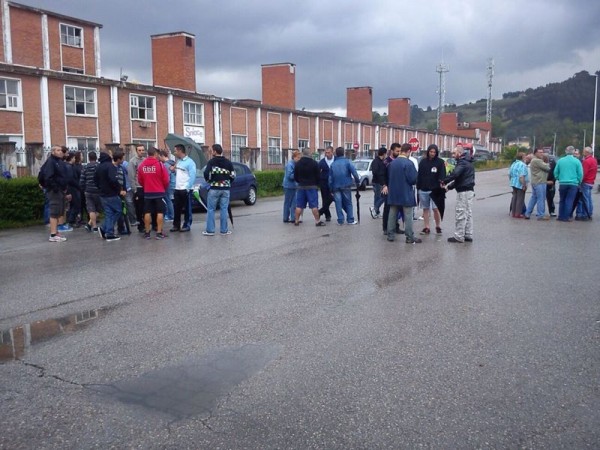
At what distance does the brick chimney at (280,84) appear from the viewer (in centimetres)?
4972

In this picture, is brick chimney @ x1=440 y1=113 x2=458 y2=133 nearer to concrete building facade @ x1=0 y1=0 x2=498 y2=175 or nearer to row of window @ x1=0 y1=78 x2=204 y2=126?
concrete building facade @ x1=0 y1=0 x2=498 y2=175

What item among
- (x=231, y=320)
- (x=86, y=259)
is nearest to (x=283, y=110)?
(x=86, y=259)

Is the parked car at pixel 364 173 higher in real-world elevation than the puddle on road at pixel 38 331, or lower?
higher

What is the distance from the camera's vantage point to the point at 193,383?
429 centimetres

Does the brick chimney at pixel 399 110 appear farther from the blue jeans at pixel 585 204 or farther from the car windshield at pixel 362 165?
the blue jeans at pixel 585 204

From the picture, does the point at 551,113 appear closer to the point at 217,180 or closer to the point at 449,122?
the point at 449,122

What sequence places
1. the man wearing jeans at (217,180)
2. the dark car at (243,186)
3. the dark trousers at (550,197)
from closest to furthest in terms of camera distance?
the man wearing jeans at (217,180), the dark trousers at (550,197), the dark car at (243,186)

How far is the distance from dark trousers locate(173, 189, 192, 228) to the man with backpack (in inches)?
86.8

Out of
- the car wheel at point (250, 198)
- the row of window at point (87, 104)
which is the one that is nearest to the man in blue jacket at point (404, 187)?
the car wheel at point (250, 198)

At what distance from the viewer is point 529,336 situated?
5.36m

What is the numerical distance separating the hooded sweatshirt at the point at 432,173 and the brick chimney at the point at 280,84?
127 feet

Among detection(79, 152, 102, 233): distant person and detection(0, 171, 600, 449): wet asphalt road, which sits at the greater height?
detection(79, 152, 102, 233): distant person

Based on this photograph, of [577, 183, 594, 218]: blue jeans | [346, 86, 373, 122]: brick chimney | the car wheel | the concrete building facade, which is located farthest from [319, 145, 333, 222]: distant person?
[346, 86, 373, 122]: brick chimney

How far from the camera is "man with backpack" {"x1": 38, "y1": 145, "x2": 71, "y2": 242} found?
36.3 ft
